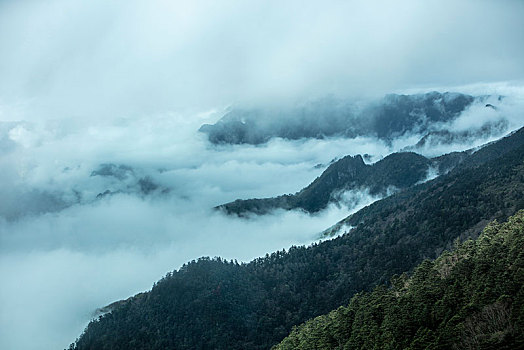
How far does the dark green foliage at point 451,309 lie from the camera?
5707 centimetres

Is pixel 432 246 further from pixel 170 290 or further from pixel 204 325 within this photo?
pixel 170 290

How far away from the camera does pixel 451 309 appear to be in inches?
2714

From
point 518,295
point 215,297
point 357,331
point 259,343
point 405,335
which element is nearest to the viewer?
point 518,295

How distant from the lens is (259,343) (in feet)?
573

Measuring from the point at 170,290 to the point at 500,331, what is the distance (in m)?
165

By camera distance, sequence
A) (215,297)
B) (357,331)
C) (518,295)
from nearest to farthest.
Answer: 1. (518,295)
2. (357,331)
3. (215,297)

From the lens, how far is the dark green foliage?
57.1 meters

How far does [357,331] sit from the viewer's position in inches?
3231

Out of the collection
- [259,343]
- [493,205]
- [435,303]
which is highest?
[493,205]

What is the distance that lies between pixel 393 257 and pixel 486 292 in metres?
138

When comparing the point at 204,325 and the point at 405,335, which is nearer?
the point at 405,335

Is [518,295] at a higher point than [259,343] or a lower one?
higher

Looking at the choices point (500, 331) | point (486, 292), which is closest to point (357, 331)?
point (486, 292)

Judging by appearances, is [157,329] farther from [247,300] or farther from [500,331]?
[500,331]
